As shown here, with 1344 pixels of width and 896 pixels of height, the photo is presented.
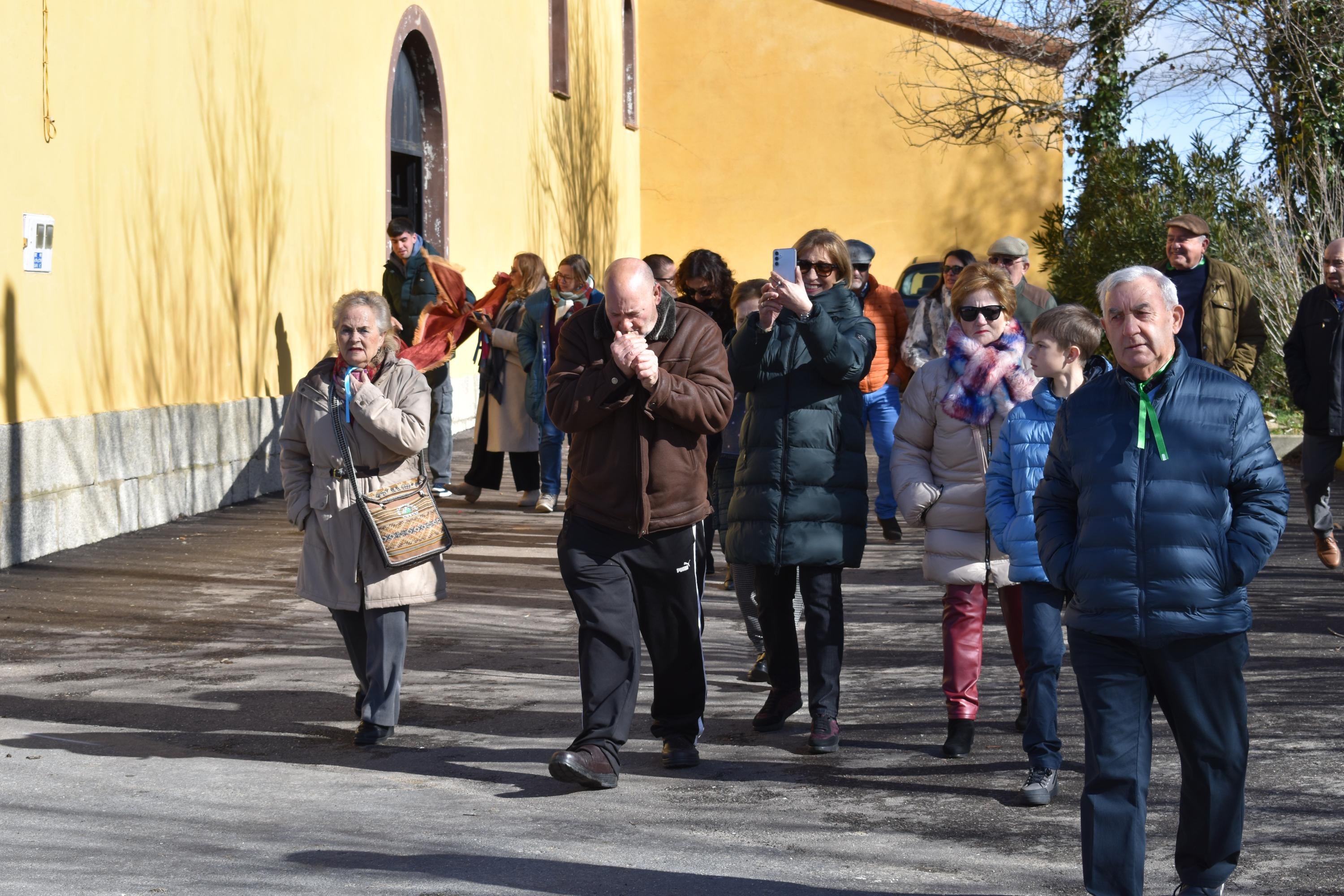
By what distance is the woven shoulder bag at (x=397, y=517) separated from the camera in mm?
6199

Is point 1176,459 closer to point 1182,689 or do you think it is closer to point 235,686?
point 1182,689

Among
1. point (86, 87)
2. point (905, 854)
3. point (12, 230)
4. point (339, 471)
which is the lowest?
point (905, 854)

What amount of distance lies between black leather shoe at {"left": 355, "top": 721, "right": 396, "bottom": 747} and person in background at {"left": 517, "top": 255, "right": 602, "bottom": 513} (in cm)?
590

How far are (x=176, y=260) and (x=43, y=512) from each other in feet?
9.38

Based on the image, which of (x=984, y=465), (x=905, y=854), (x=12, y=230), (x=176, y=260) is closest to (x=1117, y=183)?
(x=176, y=260)

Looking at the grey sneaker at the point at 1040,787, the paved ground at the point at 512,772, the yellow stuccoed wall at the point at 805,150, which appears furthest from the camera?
the yellow stuccoed wall at the point at 805,150

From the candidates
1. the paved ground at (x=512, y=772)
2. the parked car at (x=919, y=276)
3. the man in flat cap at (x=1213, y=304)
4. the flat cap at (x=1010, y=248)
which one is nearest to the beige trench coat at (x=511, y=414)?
the paved ground at (x=512, y=772)

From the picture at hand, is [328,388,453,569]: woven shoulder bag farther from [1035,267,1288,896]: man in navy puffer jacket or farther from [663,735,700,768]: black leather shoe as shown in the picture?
[1035,267,1288,896]: man in navy puffer jacket

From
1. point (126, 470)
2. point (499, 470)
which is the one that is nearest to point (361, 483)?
point (126, 470)

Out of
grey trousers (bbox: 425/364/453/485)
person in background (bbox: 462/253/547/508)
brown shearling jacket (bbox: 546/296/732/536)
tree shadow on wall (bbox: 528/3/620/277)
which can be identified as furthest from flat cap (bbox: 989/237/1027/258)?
tree shadow on wall (bbox: 528/3/620/277)

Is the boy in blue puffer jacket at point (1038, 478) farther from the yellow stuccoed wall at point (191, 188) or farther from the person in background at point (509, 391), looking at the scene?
the person in background at point (509, 391)

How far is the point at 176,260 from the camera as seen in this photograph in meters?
12.5

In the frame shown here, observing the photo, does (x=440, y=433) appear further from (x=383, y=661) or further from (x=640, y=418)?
(x=640, y=418)

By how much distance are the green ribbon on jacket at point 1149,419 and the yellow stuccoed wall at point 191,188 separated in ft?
25.5
